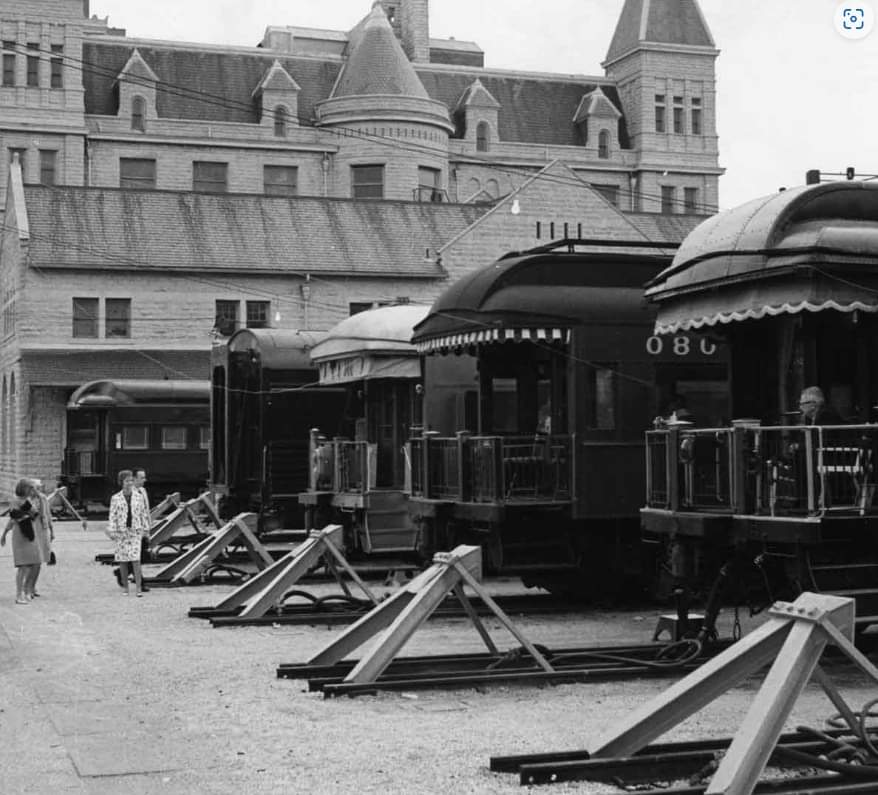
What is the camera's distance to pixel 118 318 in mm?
51344

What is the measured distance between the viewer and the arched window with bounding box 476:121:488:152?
3295 inches

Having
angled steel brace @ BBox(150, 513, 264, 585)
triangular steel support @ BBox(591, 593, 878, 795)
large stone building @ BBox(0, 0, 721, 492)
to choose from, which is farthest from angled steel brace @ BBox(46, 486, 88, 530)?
triangular steel support @ BBox(591, 593, 878, 795)

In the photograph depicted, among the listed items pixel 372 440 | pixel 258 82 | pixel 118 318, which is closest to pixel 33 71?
pixel 258 82

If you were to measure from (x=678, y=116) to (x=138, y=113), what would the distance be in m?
31.3

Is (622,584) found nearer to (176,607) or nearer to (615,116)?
(176,607)

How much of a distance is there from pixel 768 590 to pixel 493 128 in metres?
73.5

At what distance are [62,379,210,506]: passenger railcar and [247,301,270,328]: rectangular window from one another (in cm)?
779

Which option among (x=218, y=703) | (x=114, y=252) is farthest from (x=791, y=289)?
(x=114, y=252)

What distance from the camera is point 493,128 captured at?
84.3 metres

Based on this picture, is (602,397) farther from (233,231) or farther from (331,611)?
(233,231)

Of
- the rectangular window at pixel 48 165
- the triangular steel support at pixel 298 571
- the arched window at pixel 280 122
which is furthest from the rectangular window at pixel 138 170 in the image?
the triangular steel support at pixel 298 571

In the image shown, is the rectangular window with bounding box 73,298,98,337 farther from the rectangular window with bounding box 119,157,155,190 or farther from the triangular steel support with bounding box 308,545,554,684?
the triangular steel support with bounding box 308,545,554,684

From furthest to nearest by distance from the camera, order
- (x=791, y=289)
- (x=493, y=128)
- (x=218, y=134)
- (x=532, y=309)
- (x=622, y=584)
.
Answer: (x=493, y=128) → (x=218, y=134) → (x=622, y=584) → (x=532, y=309) → (x=791, y=289)

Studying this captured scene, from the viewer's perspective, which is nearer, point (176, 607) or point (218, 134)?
point (176, 607)
